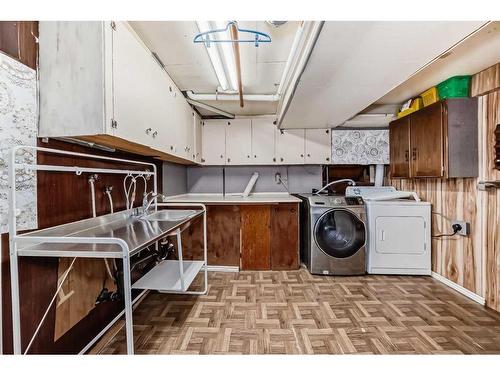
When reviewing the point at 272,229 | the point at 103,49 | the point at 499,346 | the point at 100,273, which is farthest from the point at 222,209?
the point at 499,346

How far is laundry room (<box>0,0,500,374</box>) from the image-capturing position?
125 centimetres

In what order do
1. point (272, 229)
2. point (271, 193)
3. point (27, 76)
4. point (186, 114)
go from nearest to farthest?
1. point (27, 76)
2. point (186, 114)
3. point (272, 229)
4. point (271, 193)

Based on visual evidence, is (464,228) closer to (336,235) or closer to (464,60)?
(336,235)

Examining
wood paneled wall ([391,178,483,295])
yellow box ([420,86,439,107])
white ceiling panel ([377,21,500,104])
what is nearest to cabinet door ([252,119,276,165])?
white ceiling panel ([377,21,500,104])

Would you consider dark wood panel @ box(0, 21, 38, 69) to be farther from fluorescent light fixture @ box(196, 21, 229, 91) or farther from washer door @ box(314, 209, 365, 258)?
washer door @ box(314, 209, 365, 258)

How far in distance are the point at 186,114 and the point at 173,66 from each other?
61 cm

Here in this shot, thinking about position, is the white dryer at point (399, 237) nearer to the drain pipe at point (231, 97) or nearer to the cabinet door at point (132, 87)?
the drain pipe at point (231, 97)

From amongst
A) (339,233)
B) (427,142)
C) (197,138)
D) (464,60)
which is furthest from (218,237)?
(464,60)

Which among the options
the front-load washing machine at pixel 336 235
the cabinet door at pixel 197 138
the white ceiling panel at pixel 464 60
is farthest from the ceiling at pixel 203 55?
the front-load washing machine at pixel 336 235

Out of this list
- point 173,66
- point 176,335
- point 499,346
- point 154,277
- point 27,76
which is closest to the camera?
point 27,76

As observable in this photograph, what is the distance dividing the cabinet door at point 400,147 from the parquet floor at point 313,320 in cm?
125

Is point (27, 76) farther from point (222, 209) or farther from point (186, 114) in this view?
point (222, 209)

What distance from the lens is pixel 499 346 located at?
5.36 ft

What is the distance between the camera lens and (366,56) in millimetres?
1566
